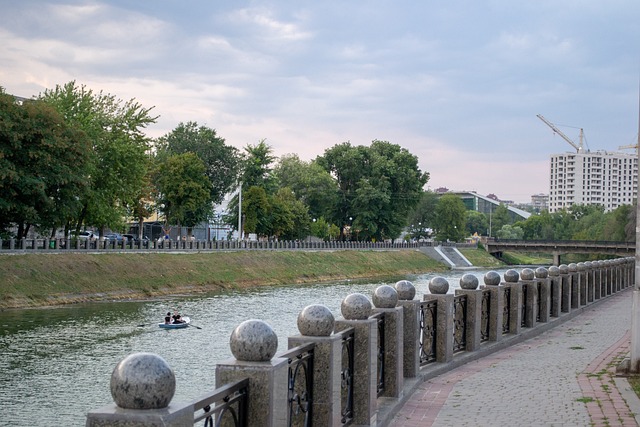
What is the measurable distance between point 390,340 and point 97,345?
18.3 m

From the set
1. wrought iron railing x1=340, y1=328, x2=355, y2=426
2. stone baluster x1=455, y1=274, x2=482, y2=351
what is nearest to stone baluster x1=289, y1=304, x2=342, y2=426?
wrought iron railing x1=340, y1=328, x2=355, y2=426

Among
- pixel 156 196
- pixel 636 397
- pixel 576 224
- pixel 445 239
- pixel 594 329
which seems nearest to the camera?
pixel 636 397

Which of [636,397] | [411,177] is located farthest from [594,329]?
[411,177]

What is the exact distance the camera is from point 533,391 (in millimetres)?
11398

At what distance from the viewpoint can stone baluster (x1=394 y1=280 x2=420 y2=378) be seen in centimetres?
1156

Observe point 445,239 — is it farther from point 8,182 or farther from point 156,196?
point 8,182

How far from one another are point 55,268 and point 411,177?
68.3 metres

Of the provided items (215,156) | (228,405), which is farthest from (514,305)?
(215,156)

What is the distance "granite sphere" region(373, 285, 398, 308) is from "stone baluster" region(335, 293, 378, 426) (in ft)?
4.55

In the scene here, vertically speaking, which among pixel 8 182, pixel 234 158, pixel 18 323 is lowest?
pixel 18 323

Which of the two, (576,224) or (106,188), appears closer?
(106,188)

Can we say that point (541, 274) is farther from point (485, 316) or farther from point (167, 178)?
point (167, 178)

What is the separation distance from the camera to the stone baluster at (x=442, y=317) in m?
13.0

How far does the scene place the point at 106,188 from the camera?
5753 cm
